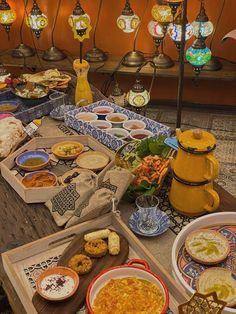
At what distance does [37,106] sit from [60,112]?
0.16 meters

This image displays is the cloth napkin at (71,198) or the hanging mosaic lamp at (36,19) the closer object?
the cloth napkin at (71,198)

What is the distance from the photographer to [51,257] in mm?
1834

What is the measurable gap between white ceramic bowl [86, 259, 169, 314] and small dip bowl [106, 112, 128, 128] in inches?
47.5

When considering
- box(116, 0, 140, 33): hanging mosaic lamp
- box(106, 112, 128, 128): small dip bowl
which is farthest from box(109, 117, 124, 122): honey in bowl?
box(116, 0, 140, 33): hanging mosaic lamp

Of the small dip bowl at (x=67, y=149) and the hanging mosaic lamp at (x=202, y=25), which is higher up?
the hanging mosaic lamp at (x=202, y=25)

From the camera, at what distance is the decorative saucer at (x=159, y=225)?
1965 millimetres

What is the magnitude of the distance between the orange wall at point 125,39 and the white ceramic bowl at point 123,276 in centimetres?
401

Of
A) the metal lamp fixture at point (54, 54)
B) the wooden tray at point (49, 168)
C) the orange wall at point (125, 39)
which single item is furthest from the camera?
the metal lamp fixture at point (54, 54)

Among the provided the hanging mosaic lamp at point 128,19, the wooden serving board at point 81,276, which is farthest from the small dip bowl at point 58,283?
the hanging mosaic lamp at point 128,19

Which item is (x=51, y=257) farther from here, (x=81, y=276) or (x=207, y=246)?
(x=207, y=246)

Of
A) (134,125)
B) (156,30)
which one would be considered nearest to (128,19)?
(156,30)

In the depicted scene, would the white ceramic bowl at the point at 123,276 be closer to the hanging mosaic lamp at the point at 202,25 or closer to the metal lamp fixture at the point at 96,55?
the hanging mosaic lamp at the point at 202,25

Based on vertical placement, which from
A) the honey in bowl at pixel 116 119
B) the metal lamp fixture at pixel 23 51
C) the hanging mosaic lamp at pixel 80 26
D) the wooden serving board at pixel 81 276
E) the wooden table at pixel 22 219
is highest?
the hanging mosaic lamp at pixel 80 26

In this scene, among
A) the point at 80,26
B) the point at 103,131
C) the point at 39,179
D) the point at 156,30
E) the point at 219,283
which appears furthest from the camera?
the point at 156,30
